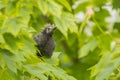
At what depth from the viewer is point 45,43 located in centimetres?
201

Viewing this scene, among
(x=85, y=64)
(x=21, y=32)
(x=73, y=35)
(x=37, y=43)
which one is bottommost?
(x=21, y=32)

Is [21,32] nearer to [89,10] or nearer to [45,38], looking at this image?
[45,38]

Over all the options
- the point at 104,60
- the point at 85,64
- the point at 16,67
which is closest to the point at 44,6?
the point at 104,60

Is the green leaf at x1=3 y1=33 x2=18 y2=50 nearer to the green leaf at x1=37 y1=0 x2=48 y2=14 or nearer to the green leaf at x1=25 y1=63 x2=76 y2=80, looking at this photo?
the green leaf at x1=25 y1=63 x2=76 y2=80

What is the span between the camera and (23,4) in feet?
7.59

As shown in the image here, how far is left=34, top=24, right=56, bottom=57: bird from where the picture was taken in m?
1.98

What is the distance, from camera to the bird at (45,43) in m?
1.98

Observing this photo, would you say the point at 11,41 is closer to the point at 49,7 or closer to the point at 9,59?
the point at 9,59

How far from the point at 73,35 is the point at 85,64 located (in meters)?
0.23

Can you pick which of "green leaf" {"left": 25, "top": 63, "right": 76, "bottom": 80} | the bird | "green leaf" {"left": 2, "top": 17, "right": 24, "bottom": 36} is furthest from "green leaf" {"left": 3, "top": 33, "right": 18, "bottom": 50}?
the bird

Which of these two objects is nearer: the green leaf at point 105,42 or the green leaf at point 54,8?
the green leaf at point 54,8

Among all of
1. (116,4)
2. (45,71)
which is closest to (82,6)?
(116,4)

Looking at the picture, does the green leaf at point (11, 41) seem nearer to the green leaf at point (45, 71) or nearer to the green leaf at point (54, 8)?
the green leaf at point (45, 71)

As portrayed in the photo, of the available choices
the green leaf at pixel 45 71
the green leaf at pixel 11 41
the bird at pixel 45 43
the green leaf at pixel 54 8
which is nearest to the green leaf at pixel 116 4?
the green leaf at pixel 54 8
